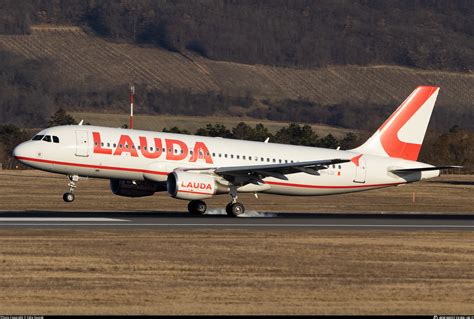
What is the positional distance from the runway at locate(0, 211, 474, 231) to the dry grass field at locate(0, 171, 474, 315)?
2.25 metres

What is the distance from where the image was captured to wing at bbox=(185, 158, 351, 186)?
46844 mm

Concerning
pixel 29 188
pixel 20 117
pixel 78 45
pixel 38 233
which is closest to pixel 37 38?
pixel 78 45

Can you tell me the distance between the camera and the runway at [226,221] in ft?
132

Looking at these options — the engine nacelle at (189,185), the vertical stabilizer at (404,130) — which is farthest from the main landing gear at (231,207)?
the vertical stabilizer at (404,130)

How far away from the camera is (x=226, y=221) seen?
43.8 meters

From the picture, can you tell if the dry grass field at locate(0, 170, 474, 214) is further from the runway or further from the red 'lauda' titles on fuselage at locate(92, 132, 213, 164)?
the red 'lauda' titles on fuselage at locate(92, 132, 213, 164)

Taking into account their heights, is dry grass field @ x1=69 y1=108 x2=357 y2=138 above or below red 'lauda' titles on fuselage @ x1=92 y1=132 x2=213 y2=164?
above

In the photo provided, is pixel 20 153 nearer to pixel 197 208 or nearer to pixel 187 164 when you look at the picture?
pixel 187 164

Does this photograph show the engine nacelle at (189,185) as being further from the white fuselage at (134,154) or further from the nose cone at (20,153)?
the nose cone at (20,153)

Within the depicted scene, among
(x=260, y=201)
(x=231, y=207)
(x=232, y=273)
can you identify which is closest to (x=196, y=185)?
(x=231, y=207)

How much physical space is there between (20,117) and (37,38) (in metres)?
51.3

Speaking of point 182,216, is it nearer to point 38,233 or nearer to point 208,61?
point 38,233

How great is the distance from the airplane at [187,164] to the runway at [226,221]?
1.27 metres

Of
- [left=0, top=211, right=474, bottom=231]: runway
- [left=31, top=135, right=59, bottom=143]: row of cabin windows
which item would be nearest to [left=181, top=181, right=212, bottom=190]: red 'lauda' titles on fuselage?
[left=0, top=211, right=474, bottom=231]: runway
